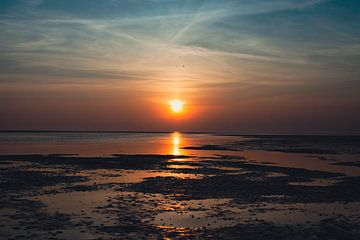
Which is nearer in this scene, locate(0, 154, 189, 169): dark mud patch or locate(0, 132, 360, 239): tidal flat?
locate(0, 132, 360, 239): tidal flat

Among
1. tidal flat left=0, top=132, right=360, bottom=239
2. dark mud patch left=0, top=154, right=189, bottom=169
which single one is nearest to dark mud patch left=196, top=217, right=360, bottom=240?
tidal flat left=0, top=132, right=360, bottom=239

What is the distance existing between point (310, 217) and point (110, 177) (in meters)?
19.2

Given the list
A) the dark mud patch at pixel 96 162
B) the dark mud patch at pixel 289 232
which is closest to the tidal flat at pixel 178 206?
the dark mud patch at pixel 289 232

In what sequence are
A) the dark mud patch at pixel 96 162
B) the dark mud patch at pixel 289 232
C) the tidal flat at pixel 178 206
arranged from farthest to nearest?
1. the dark mud patch at pixel 96 162
2. the tidal flat at pixel 178 206
3. the dark mud patch at pixel 289 232

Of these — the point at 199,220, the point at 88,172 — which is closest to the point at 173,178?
the point at 88,172

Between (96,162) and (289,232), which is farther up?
(289,232)

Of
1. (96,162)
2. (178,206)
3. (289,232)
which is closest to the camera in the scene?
(289,232)

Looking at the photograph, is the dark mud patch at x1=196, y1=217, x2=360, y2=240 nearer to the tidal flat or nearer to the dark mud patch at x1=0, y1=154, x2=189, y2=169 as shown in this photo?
the tidal flat

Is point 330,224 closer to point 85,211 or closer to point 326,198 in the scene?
point 326,198

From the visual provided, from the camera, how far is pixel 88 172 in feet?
118

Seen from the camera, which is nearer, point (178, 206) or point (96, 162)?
point (178, 206)

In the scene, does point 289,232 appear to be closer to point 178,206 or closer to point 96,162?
point 178,206

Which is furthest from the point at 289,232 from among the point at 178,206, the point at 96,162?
the point at 96,162

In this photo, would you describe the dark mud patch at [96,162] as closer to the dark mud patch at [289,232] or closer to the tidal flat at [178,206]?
the tidal flat at [178,206]
